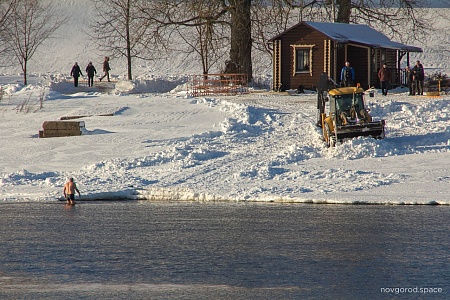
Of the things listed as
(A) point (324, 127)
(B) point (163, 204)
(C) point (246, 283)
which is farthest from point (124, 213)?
(A) point (324, 127)

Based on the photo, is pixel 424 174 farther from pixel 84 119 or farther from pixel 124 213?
pixel 84 119

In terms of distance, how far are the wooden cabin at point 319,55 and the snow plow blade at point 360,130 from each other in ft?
47.2

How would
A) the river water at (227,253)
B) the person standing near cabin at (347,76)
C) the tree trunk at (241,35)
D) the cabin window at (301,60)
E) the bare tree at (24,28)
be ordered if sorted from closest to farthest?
the river water at (227,253) < the person standing near cabin at (347,76) < the cabin window at (301,60) < the tree trunk at (241,35) < the bare tree at (24,28)

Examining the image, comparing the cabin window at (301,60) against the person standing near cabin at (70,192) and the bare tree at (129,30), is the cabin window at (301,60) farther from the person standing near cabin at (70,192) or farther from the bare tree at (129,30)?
the person standing near cabin at (70,192)

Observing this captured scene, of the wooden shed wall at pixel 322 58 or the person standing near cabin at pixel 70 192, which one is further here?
the wooden shed wall at pixel 322 58

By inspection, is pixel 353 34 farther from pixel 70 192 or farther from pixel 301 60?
pixel 70 192

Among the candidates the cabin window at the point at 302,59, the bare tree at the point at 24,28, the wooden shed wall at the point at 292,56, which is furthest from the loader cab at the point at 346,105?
the bare tree at the point at 24,28

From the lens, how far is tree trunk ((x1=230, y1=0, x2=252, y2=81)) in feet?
156

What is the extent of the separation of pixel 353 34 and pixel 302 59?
12.3ft

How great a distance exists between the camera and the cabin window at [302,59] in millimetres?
44531

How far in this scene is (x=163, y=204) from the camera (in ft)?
78.6

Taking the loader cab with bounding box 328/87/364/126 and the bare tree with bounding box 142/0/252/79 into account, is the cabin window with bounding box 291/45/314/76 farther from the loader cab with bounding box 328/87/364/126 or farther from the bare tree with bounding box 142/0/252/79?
the loader cab with bounding box 328/87/364/126

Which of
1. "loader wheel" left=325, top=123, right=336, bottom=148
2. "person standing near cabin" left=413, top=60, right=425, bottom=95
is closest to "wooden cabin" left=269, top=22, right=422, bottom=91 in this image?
"person standing near cabin" left=413, top=60, right=425, bottom=95

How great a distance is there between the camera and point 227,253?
53.3 ft
